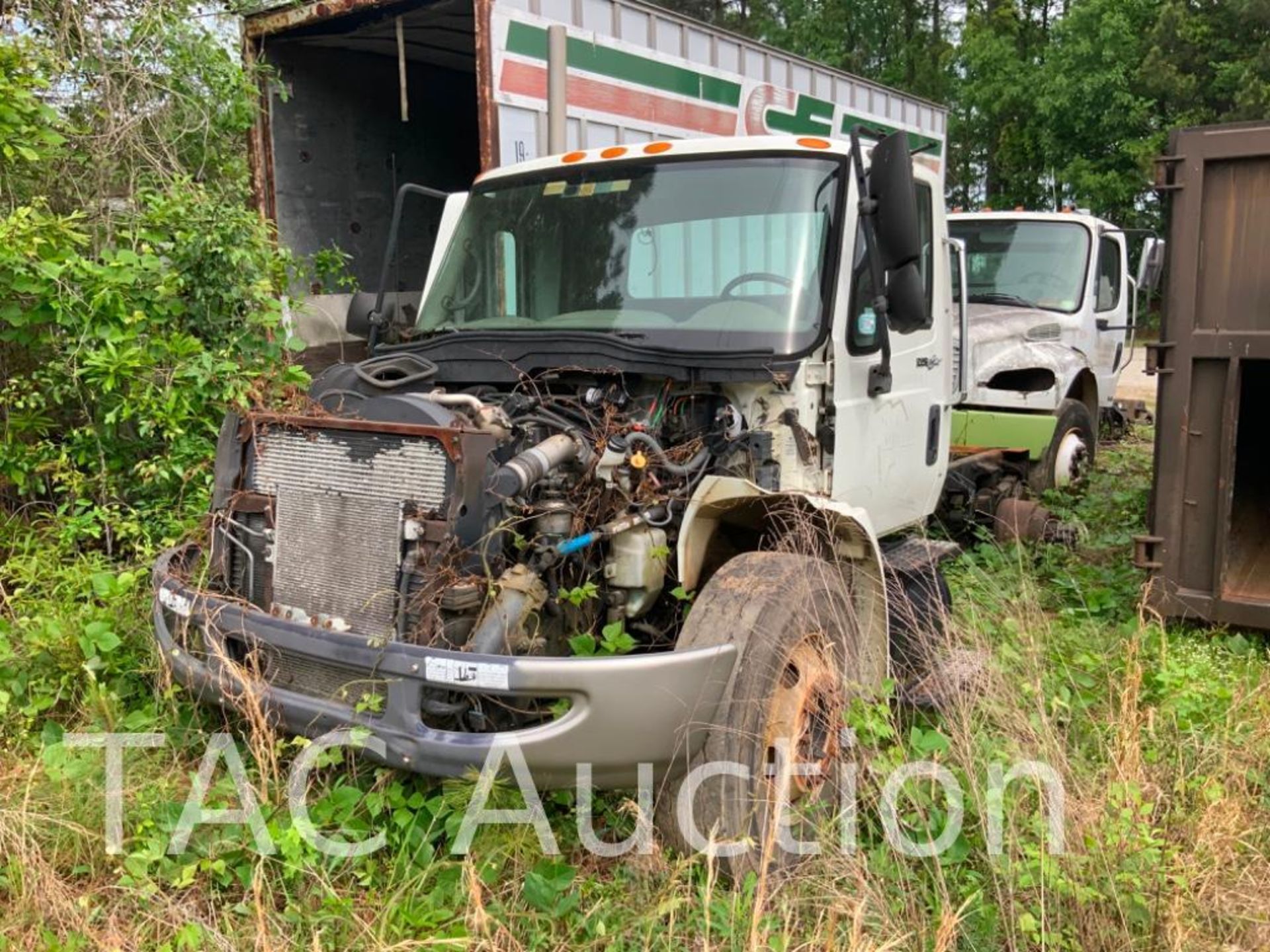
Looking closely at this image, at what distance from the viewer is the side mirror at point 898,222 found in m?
3.72

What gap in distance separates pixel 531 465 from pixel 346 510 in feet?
1.91

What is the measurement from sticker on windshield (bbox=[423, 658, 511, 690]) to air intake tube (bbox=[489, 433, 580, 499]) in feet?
1.89

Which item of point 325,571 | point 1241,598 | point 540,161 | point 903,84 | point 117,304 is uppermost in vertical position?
point 903,84

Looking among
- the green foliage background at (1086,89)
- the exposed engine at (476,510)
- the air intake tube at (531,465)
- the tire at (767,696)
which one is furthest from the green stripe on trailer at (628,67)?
the green foliage background at (1086,89)

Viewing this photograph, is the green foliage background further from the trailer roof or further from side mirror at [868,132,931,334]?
side mirror at [868,132,931,334]

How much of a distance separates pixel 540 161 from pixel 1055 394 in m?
4.29

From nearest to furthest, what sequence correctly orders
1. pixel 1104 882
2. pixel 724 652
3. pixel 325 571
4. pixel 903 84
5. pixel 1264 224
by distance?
pixel 1104 882, pixel 724 652, pixel 325 571, pixel 1264 224, pixel 903 84

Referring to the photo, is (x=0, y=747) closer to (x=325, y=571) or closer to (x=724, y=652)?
(x=325, y=571)

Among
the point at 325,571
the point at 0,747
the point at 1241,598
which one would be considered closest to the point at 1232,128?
the point at 1241,598

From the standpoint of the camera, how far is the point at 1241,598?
4711 millimetres

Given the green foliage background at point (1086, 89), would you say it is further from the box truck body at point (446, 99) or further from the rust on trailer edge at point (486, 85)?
the rust on trailer edge at point (486, 85)

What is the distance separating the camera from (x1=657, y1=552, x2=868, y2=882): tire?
310 cm

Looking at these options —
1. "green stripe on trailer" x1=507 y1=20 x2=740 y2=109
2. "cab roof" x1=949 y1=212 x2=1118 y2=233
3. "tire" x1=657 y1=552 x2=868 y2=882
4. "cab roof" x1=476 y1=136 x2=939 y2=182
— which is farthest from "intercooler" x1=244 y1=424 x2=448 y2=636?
"cab roof" x1=949 y1=212 x2=1118 y2=233

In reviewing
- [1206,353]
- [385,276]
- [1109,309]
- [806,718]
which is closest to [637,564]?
[806,718]
